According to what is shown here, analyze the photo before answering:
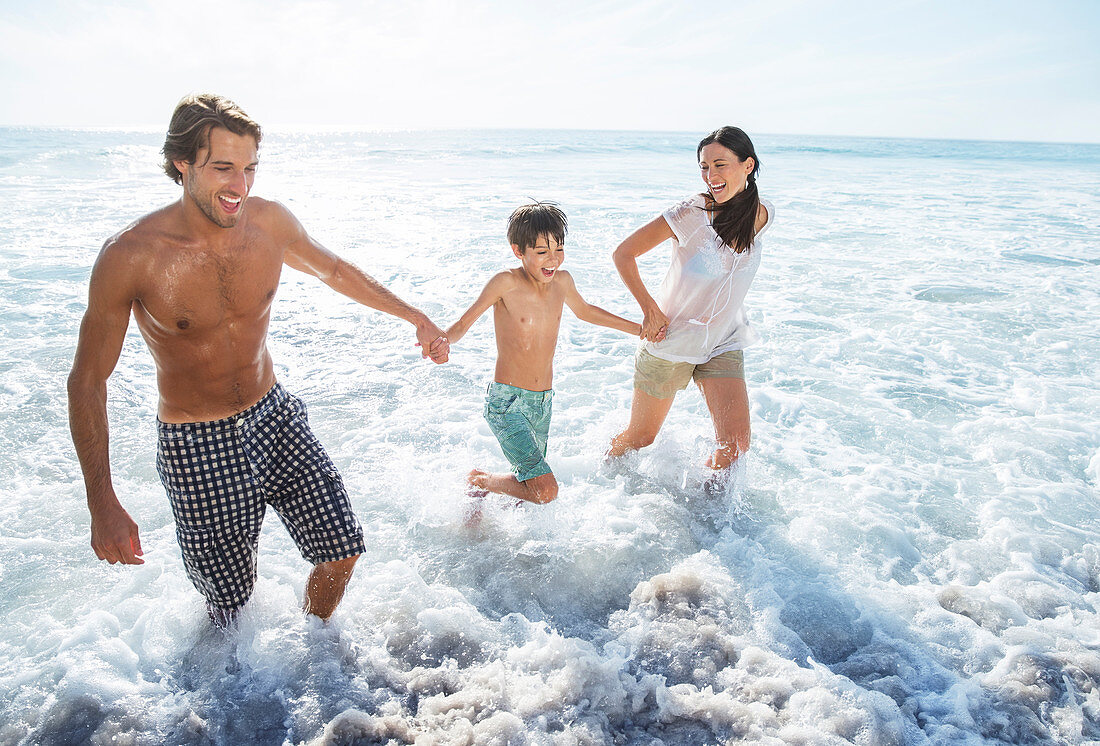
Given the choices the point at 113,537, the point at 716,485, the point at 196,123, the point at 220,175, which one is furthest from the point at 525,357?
the point at 113,537

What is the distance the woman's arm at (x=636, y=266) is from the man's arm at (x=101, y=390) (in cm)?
259

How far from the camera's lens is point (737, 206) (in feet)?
13.3

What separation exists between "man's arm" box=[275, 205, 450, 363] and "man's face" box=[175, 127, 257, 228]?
0.43 m

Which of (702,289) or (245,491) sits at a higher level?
(702,289)

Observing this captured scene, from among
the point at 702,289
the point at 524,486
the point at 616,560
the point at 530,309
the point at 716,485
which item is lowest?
the point at 616,560

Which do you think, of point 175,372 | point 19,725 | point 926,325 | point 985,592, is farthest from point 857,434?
point 19,725

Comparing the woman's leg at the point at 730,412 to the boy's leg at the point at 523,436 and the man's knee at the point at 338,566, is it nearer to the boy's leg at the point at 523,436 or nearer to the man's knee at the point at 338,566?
the boy's leg at the point at 523,436

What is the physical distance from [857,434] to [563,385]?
2575mm

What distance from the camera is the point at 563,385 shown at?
267 inches

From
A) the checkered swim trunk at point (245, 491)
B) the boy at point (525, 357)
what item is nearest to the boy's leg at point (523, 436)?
the boy at point (525, 357)

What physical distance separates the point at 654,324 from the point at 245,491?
2439 mm

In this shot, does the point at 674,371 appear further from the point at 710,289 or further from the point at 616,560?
the point at 616,560

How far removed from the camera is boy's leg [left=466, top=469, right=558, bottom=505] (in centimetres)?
401

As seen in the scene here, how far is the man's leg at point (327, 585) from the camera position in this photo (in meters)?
3.12
